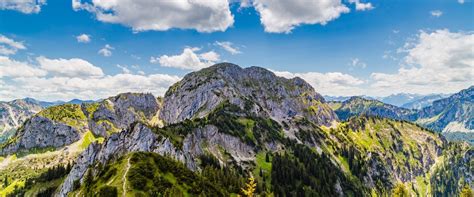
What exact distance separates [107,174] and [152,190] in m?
26.9

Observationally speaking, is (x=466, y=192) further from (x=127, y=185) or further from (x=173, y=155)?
(x=173, y=155)

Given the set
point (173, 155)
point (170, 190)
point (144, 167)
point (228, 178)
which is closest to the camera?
point (170, 190)

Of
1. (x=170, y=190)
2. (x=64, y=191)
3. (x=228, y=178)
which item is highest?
(x=170, y=190)

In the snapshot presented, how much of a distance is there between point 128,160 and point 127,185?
22.2 metres

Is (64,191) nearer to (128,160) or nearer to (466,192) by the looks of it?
(128,160)

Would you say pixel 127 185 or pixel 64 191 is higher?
pixel 127 185

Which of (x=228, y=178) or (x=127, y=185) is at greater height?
(x=127, y=185)

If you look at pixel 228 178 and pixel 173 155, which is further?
pixel 173 155

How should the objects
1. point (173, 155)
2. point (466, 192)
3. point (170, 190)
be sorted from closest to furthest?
point (466, 192)
point (170, 190)
point (173, 155)

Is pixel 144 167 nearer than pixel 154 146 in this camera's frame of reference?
Yes

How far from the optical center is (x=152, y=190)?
345 ft

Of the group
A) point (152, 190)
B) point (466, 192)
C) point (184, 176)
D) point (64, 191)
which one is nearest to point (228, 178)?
point (184, 176)

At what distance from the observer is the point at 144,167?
4781 inches

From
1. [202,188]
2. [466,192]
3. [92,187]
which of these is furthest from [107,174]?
[466,192]
